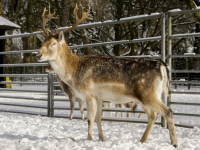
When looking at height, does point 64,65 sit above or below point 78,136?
above

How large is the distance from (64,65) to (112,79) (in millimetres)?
961

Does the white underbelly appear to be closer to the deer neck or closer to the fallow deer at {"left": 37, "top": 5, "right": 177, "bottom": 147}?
the fallow deer at {"left": 37, "top": 5, "right": 177, "bottom": 147}

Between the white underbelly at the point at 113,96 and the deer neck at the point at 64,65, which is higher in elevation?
the deer neck at the point at 64,65

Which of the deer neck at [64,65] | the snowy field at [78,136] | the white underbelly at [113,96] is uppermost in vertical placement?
the deer neck at [64,65]

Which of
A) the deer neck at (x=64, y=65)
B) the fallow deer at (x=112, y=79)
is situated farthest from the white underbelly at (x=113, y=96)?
the deer neck at (x=64, y=65)

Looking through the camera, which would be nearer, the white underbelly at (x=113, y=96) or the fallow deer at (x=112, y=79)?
the fallow deer at (x=112, y=79)

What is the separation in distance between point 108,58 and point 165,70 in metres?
1.04

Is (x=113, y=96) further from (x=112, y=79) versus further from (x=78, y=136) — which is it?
(x=78, y=136)

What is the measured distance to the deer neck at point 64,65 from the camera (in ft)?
16.8

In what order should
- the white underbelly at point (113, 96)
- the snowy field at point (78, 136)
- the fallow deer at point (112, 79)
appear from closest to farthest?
the snowy field at point (78, 136)
the fallow deer at point (112, 79)
the white underbelly at point (113, 96)

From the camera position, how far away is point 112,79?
4785 millimetres

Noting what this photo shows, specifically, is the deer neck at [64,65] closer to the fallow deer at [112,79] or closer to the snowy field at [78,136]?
the fallow deer at [112,79]

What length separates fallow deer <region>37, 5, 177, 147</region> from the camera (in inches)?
177

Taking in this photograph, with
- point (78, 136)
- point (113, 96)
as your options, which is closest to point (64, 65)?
point (113, 96)
